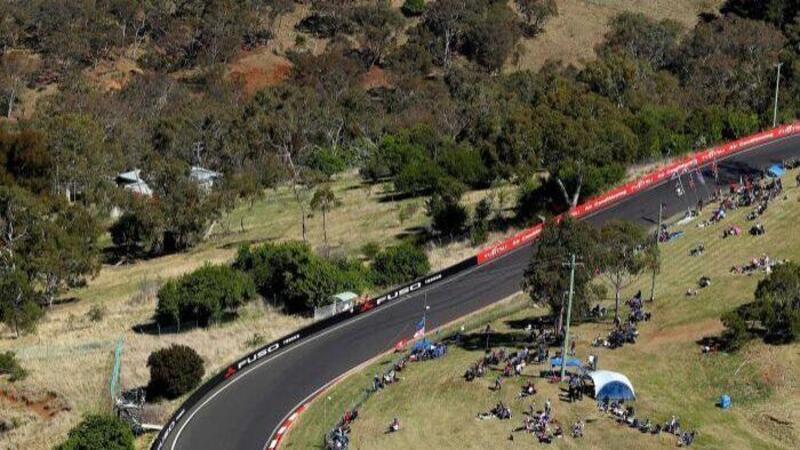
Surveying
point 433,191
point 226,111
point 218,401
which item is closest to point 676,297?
point 218,401

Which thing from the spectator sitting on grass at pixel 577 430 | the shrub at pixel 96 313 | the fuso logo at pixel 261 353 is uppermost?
the shrub at pixel 96 313

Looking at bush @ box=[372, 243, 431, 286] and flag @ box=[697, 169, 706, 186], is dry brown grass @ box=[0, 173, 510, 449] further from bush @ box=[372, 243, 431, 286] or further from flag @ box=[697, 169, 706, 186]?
flag @ box=[697, 169, 706, 186]

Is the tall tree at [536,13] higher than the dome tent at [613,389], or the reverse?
the tall tree at [536,13]

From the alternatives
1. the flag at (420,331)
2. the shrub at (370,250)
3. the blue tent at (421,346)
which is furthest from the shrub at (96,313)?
the blue tent at (421,346)

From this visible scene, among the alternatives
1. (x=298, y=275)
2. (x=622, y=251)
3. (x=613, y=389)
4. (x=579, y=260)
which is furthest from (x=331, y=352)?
(x=613, y=389)

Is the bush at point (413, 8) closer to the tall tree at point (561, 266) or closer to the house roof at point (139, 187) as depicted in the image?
the house roof at point (139, 187)

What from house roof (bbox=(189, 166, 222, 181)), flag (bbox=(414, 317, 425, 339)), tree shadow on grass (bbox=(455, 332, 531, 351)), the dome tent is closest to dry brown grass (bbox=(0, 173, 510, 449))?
house roof (bbox=(189, 166, 222, 181))

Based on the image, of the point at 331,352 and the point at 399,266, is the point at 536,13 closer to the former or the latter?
the point at 399,266
